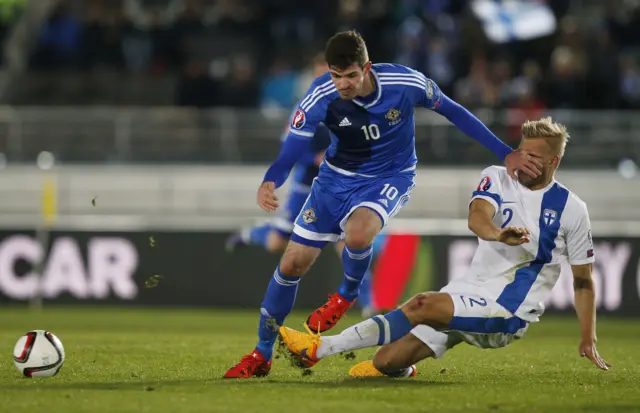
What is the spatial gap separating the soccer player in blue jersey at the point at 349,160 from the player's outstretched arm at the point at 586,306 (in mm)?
830

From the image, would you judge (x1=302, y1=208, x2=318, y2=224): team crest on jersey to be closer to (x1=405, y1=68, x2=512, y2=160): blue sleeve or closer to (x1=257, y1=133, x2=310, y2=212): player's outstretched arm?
(x1=257, y1=133, x2=310, y2=212): player's outstretched arm

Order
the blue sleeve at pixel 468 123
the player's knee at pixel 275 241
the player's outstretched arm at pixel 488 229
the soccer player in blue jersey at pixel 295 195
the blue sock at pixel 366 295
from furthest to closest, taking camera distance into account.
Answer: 1. the player's knee at pixel 275 241
2. the blue sock at pixel 366 295
3. the soccer player in blue jersey at pixel 295 195
4. the blue sleeve at pixel 468 123
5. the player's outstretched arm at pixel 488 229

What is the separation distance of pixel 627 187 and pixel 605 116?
96cm

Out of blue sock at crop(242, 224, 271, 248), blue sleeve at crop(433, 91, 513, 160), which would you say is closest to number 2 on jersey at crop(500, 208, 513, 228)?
blue sleeve at crop(433, 91, 513, 160)

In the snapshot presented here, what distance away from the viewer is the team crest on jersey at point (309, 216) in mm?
7801

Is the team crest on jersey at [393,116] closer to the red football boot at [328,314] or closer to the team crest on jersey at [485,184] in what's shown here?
the team crest on jersey at [485,184]

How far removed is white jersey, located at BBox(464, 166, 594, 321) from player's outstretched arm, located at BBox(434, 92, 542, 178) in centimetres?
14

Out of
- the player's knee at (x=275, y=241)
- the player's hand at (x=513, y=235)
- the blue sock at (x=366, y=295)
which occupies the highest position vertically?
the player's hand at (x=513, y=235)

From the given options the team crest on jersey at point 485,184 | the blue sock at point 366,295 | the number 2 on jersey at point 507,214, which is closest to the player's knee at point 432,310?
the number 2 on jersey at point 507,214

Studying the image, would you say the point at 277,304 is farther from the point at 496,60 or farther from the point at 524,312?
the point at 496,60

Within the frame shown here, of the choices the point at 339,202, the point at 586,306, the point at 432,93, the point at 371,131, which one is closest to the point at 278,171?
the point at 339,202

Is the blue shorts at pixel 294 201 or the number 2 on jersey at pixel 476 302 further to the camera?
the blue shorts at pixel 294 201

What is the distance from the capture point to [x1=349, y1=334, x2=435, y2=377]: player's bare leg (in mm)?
7012

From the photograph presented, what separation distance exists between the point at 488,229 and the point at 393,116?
153cm
